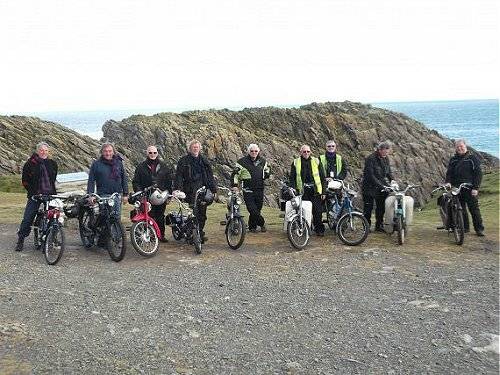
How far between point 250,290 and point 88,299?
2.59m

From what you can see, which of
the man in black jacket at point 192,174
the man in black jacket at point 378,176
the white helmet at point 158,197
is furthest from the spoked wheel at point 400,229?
the white helmet at point 158,197

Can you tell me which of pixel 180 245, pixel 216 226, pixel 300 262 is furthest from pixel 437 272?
pixel 216 226

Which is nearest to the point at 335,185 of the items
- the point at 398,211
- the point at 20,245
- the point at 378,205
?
the point at 378,205

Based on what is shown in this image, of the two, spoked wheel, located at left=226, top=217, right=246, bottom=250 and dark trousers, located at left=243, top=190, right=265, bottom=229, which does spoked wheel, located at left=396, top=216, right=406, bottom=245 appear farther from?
spoked wheel, located at left=226, top=217, right=246, bottom=250

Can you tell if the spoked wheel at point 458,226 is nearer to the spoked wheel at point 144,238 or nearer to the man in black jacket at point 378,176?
the man in black jacket at point 378,176

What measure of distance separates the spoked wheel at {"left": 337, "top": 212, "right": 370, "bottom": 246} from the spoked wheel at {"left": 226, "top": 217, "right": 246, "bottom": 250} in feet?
7.36

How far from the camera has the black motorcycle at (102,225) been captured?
1023 cm

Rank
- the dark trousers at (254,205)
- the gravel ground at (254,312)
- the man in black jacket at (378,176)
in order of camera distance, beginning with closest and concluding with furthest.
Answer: the gravel ground at (254,312)
the man in black jacket at (378,176)
the dark trousers at (254,205)

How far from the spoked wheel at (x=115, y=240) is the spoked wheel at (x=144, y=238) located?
A: 250mm

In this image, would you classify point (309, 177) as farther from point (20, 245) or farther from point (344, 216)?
point (20, 245)

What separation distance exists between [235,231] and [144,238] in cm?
207

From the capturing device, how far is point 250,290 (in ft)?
27.5

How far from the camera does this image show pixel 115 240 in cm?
1030

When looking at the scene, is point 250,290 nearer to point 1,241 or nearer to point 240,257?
point 240,257
